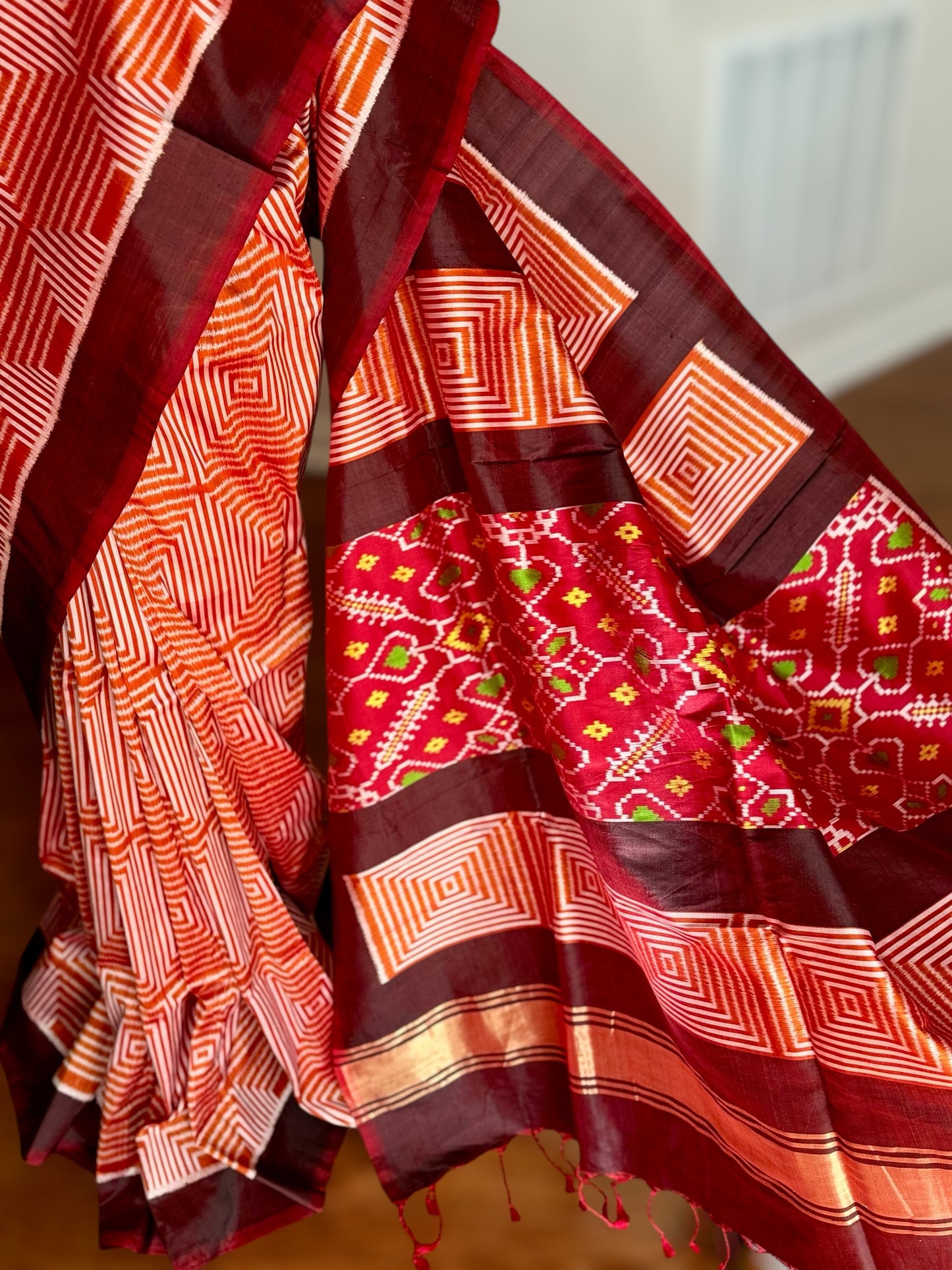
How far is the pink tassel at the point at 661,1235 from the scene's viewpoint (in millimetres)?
808

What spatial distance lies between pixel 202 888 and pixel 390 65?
0.61 meters

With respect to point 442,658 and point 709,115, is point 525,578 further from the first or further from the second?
point 709,115

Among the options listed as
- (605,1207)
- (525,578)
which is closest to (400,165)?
(525,578)

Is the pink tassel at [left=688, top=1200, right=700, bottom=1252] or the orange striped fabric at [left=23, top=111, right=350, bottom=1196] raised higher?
the orange striped fabric at [left=23, top=111, right=350, bottom=1196]

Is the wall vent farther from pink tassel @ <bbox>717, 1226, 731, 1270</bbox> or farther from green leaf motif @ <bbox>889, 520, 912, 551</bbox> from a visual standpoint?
pink tassel @ <bbox>717, 1226, 731, 1270</bbox>

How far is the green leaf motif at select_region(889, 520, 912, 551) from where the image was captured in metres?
0.75

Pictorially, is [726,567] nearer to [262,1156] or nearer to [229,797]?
[229,797]

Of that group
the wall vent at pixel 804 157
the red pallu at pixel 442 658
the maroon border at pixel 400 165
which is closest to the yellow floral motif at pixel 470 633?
the red pallu at pixel 442 658

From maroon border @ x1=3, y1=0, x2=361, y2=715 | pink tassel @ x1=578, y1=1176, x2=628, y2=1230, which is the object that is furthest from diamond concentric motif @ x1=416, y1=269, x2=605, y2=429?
pink tassel @ x1=578, y1=1176, x2=628, y2=1230

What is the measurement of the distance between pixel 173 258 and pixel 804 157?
1.49 meters

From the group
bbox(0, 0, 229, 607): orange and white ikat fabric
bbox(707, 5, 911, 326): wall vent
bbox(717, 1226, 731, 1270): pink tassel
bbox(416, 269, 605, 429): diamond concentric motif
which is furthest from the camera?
bbox(707, 5, 911, 326): wall vent

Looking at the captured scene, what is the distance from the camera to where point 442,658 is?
793 millimetres

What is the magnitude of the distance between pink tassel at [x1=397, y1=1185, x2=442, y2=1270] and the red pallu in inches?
0.6

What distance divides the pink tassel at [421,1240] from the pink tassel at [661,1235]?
17 centimetres
